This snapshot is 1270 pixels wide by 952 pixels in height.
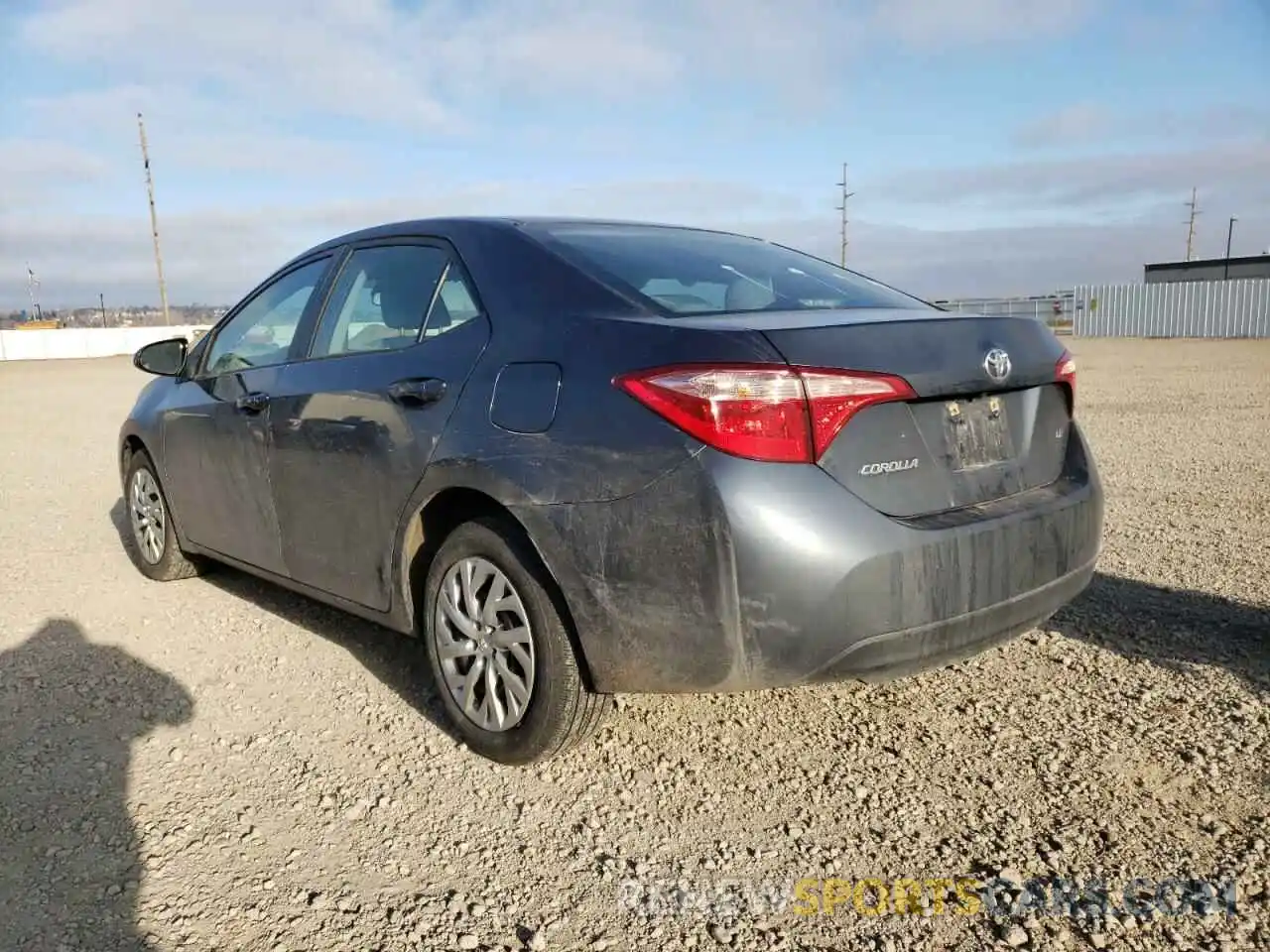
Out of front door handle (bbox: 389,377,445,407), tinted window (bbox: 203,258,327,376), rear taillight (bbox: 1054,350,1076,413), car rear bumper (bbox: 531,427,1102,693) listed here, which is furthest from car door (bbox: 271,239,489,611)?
rear taillight (bbox: 1054,350,1076,413)

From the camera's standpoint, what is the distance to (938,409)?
254cm

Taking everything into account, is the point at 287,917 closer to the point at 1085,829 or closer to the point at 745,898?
the point at 745,898

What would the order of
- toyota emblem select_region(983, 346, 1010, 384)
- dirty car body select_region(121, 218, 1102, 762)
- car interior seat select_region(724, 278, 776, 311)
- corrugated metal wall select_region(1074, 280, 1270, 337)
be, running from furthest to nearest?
corrugated metal wall select_region(1074, 280, 1270, 337), car interior seat select_region(724, 278, 776, 311), toyota emblem select_region(983, 346, 1010, 384), dirty car body select_region(121, 218, 1102, 762)

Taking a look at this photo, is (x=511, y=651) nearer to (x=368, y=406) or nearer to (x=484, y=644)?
(x=484, y=644)

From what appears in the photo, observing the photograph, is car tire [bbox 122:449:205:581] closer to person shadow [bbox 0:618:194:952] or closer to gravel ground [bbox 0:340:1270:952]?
gravel ground [bbox 0:340:1270:952]

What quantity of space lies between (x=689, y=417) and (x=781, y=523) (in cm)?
34

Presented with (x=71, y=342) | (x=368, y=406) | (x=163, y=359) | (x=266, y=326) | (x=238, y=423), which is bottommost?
(x=71, y=342)

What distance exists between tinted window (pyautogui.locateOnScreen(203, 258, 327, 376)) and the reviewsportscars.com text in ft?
8.55

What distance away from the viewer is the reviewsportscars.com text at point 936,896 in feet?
7.27

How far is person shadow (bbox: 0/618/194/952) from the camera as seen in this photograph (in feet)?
7.54

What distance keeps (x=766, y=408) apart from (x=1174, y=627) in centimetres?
258

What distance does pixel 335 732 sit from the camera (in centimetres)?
329

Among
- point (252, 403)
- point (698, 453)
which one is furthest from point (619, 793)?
point (252, 403)

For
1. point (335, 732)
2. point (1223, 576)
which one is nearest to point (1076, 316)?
point (1223, 576)
